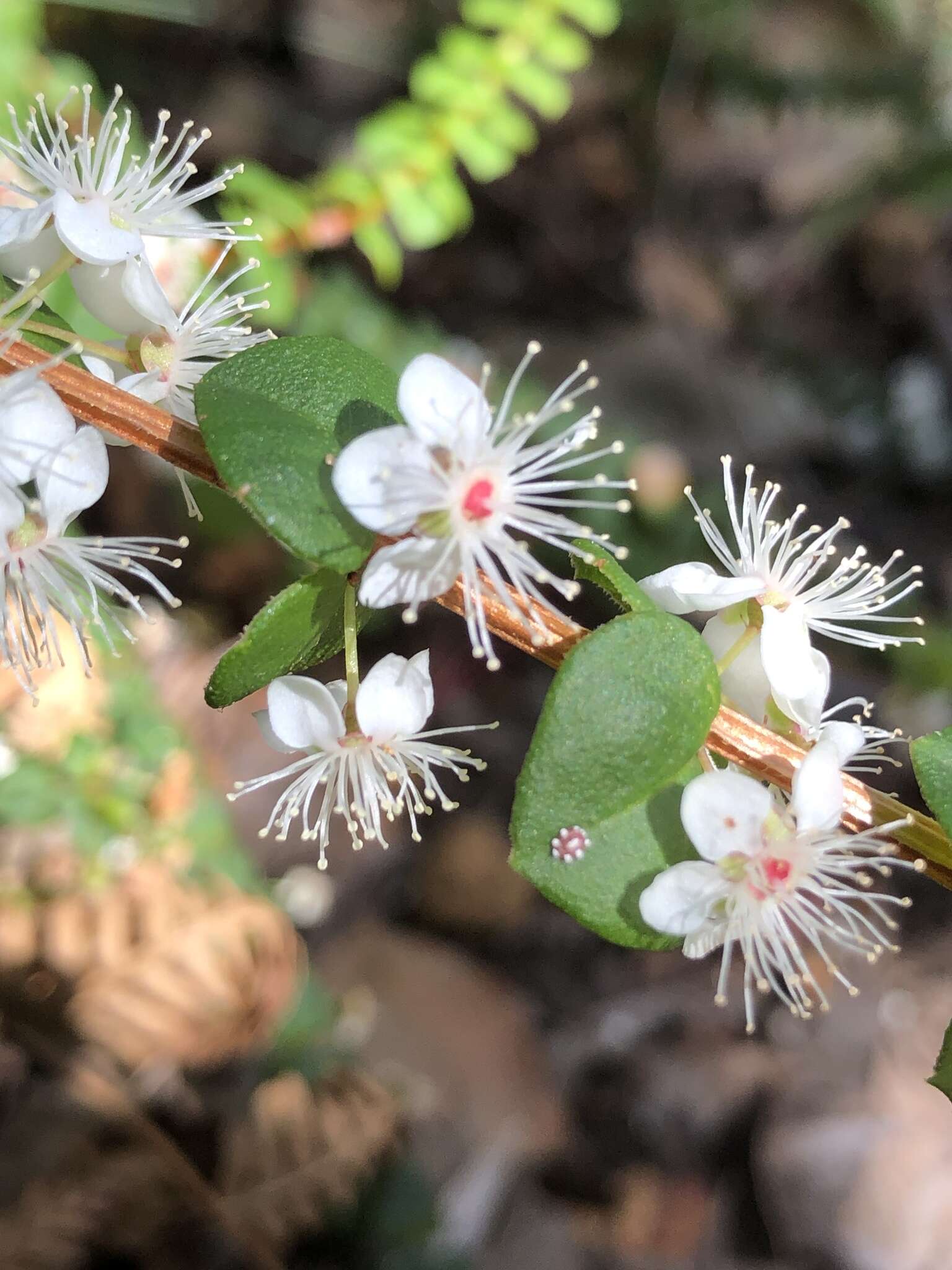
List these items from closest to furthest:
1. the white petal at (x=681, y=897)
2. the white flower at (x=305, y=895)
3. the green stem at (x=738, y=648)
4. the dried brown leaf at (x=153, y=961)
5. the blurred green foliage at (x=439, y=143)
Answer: the white petal at (x=681, y=897) < the green stem at (x=738, y=648) < the dried brown leaf at (x=153, y=961) < the blurred green foliage at (x=439, y=143) < the white flower at (x=305, y=895)

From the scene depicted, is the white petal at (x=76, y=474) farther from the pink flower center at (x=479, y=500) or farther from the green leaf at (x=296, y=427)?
the pink flower center at (x=479, y=500)

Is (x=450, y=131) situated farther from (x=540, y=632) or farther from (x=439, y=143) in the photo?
(x=540, y=632)

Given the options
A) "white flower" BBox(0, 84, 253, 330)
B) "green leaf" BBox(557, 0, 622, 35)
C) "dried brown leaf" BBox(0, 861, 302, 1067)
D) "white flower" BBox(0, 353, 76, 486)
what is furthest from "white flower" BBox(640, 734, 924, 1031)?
"green leaf" BBox(557, 0, 622, 35)

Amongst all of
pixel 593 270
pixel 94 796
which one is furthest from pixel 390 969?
pixel 593 270

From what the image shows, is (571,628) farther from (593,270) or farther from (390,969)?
(593,270)

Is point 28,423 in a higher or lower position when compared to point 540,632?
higher

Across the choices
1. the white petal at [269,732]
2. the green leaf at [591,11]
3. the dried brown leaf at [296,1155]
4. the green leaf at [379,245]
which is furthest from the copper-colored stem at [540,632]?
the green leaf at [591,11]

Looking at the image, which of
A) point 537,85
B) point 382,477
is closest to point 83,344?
point 382,477
